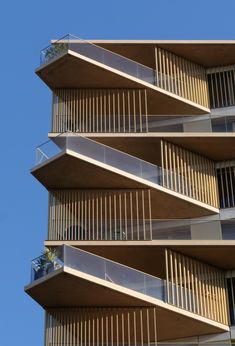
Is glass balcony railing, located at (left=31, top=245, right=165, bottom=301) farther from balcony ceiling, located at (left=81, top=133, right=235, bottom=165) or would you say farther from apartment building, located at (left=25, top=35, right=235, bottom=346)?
balcony ceiling, located at (left=81, top=133, right=235, bottom=165)

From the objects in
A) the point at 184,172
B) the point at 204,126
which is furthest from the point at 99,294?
the point at 204,126

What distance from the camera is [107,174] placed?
30438 millimetres

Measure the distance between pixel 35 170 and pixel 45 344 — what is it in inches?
255

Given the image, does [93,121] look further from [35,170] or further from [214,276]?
[214,276]

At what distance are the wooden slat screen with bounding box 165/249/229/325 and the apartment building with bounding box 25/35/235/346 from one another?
4 cm

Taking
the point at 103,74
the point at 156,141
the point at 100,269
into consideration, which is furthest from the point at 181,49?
the point at 100,269

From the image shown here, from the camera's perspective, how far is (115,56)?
33.6 m

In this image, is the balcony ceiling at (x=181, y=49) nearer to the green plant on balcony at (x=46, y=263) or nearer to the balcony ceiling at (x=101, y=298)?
the green plant on balcony at (x=46, y=263)

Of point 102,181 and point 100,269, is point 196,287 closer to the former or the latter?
point 100,269

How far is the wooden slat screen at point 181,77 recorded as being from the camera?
113 ft

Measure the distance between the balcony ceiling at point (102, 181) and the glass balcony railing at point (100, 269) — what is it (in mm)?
3881

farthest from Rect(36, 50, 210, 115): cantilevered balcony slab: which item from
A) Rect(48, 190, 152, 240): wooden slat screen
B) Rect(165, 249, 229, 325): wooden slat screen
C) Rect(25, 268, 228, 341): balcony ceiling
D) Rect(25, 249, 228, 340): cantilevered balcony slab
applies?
Rect(25, 268, 228, 341): balcony ceiling

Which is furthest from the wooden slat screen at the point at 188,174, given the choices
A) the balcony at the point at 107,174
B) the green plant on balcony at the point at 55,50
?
the green plant on balcony at the point at 55,50

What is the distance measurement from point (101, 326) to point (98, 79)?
1047 centimetres
